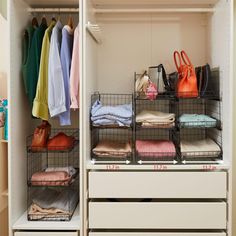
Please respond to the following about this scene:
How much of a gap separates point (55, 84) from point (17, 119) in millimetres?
358

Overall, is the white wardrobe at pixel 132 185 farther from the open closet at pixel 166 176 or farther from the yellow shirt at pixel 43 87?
the yellow shirt at pixel 43 87

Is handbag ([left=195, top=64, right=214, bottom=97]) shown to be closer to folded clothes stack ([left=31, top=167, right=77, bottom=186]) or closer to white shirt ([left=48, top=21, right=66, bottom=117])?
white shirt ([left=48, top=21, right=66, bottom=117])

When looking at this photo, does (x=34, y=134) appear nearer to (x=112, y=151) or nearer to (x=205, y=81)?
(x=112, y=151)

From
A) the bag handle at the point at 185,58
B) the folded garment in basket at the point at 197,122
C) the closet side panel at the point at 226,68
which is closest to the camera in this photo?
→ the closet side panel at the point at 226,68

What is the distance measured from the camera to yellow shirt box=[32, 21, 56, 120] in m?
2.18

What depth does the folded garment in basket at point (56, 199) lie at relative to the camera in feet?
7.43

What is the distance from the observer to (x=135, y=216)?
2121 millimetres

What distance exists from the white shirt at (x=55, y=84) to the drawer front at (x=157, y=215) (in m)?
0.65

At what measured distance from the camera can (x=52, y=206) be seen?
2262mm

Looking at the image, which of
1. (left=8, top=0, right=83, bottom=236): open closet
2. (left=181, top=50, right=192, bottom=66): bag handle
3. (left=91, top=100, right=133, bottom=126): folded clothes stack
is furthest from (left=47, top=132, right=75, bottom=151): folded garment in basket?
(left=181, top=50, right=192, bottom=66): bag handle

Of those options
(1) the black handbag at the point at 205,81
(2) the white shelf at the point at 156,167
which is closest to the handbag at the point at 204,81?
(1) the black handbag at the point at 205,81

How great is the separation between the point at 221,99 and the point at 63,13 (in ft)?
4.43

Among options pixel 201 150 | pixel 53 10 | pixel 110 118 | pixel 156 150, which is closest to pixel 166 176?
pixel 156 150

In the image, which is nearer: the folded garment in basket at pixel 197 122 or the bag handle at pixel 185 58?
the folded garment in basket at pixel 197 122
